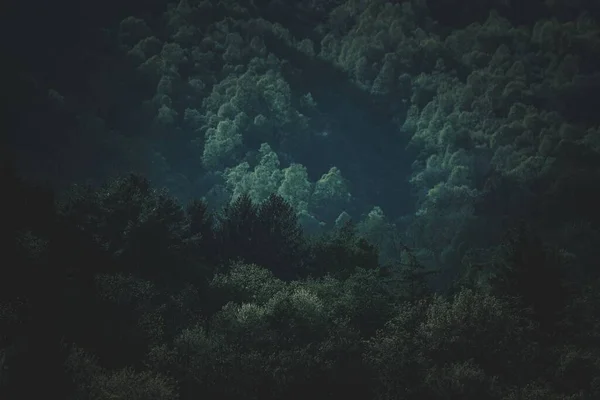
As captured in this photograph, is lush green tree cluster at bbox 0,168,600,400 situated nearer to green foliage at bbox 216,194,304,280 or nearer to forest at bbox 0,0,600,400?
forest at bbox 0,0,600,400

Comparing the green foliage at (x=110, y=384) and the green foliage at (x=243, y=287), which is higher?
the green foliage at (x=243, y=287)

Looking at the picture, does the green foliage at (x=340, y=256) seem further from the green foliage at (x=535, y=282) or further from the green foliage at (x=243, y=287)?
the green foliage at (x=535, y=282)

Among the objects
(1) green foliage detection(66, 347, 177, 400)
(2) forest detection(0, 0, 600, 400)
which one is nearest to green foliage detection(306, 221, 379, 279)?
(2) forest detection(0, 0, 600, 400)

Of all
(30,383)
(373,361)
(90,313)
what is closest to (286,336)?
(373,361)

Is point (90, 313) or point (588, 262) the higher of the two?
point (588, 262)

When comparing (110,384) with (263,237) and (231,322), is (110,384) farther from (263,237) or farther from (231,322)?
(263,237)

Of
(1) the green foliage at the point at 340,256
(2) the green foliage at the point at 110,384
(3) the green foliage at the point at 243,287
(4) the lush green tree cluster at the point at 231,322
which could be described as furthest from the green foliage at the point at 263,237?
(2) the green foliage at the point at 110,384

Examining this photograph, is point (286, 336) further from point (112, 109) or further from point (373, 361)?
point (112, 109)

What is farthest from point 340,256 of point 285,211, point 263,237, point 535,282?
point 535,282
